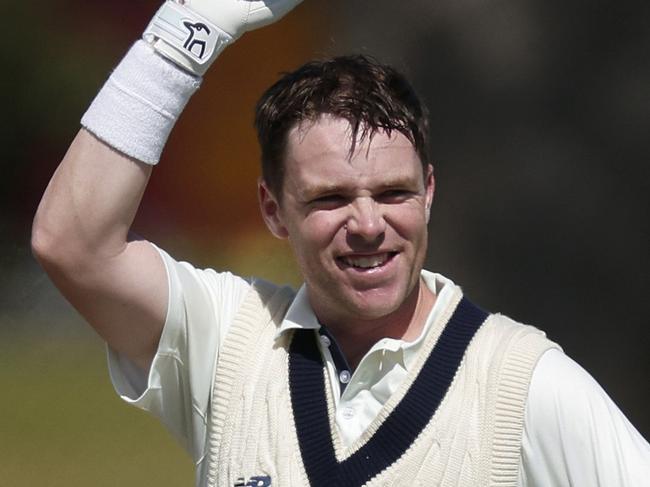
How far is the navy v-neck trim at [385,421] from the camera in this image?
2002mm

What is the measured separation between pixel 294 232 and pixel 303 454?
1.19ft

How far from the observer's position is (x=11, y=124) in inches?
125

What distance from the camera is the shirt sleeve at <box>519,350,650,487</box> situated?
1.89 meters

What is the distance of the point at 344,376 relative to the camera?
2.12 metres

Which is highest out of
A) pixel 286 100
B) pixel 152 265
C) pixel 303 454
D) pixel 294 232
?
pixel 286 100

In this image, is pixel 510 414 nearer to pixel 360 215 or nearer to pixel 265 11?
pixel 360 215

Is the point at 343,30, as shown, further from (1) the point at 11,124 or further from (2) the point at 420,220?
(2) the point at 420,220

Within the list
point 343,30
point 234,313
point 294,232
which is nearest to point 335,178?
point 294,232

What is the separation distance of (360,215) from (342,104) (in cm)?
20

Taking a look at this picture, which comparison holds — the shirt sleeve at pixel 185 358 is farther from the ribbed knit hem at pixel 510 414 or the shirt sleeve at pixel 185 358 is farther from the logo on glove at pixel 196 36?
the ribbed knit hem at pixel 510 414

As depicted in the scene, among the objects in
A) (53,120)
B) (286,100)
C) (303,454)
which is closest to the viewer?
(303,454)

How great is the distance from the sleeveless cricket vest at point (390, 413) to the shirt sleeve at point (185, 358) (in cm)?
3

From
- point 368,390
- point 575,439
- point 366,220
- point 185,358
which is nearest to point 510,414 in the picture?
point 575,439

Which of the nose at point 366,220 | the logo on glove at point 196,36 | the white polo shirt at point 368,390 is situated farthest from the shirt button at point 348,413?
the logo on glove at point 196,36
